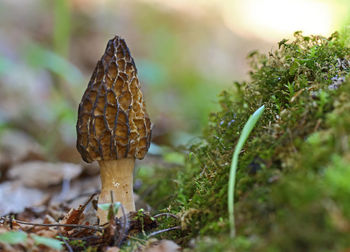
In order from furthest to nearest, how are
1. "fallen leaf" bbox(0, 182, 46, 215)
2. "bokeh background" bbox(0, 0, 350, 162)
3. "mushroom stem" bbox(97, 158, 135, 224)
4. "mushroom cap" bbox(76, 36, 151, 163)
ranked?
"bokeh background" bbox(0, 0, 350, 162), "fallen leaf" bbox(0, 182, 46, 215), "mushroom stem" bbox(97, 158, 135, 224), "mushroom cap" bbox(76, 36, 151, 163)

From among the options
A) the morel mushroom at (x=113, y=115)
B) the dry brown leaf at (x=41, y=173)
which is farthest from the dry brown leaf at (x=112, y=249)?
the dry brown leaf at (x=41, y=173)

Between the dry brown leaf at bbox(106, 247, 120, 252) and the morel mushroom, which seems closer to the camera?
the dry brown leaf at bbox(106, 247, 120, 252)

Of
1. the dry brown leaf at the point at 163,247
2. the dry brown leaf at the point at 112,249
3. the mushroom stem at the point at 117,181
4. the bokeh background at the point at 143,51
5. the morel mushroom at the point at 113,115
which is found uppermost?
the bokeh background at the point at 143,51

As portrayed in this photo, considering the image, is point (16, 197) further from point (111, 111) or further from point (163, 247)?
point (163, 247)

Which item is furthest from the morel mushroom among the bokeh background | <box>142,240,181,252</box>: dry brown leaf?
the bokeh background

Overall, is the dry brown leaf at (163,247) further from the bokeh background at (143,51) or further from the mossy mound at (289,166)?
the bokeh background at (143,51)

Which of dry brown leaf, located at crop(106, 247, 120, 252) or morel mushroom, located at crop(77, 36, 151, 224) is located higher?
morel mushroom, located at crop(77, 36, 151, 224)

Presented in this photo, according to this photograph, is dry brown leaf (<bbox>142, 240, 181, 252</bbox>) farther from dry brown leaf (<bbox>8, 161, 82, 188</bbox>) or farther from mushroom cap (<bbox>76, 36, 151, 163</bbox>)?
dry brown leaf (<bbox>8, 161, 82, 188</bbox>)

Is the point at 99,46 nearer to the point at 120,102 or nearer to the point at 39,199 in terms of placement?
the point at 39,199
